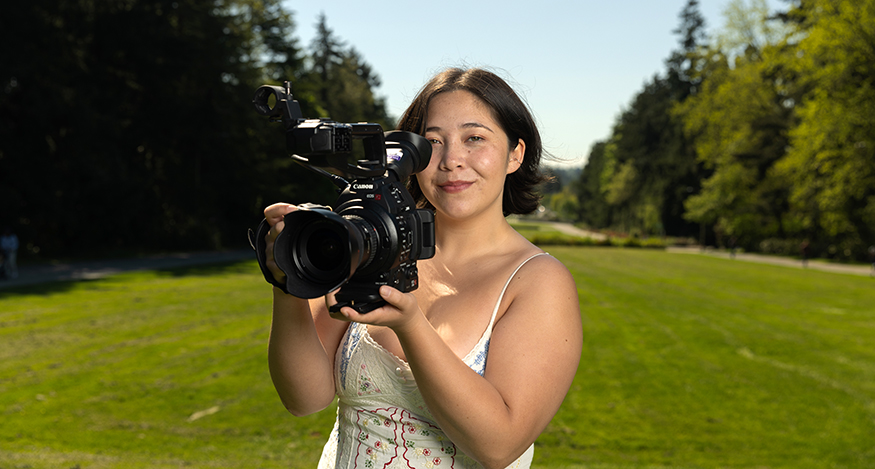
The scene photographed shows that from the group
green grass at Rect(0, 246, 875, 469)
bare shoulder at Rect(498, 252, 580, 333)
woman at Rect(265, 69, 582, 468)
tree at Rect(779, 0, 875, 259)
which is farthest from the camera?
tree at Rect(779, 0, 875, 259)

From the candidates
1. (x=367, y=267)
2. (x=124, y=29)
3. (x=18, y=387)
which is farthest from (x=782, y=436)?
(x=124, y=29)

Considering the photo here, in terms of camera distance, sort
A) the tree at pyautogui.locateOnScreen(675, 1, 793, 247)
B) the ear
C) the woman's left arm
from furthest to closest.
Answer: the tree at pyautogui.locateOnScreen(675, 1, 793, 247)
the ear
the woman's left arm

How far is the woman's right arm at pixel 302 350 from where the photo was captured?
1975 mm

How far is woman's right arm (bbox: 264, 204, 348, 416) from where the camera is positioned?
1975mm

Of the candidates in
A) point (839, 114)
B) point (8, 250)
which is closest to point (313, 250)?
point (8, 250)

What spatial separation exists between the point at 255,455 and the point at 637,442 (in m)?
4.07

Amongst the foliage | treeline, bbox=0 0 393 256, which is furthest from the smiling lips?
the foliage

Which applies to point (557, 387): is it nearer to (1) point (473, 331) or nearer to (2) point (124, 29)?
(1) point (473, 331)

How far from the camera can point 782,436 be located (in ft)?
24.7

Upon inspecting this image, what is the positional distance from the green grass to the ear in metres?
5.04

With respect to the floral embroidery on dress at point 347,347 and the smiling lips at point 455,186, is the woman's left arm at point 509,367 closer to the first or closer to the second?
the smiling lips at point 455,186

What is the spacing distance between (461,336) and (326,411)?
680 cm

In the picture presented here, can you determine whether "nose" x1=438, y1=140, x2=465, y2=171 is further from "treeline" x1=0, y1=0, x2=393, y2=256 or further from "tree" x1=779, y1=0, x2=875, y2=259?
"tree" x1=779, y1=0, x2=875, y2=259

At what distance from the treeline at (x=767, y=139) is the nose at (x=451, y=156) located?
36175mm
